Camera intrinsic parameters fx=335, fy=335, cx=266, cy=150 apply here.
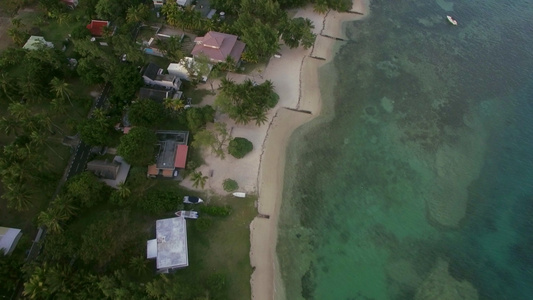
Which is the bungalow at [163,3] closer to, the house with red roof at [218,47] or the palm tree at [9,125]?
the house with red roof at [218,47]

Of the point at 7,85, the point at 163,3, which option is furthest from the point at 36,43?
the point at 163,3

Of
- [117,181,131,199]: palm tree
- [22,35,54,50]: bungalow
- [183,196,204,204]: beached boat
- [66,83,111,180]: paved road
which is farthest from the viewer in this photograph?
[22,35,54,50]: bungalow

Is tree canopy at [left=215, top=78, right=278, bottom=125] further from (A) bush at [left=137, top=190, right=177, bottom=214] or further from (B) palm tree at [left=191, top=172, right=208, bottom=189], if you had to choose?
(A) bush at [left=137, top=190, right=177, bottom=214]

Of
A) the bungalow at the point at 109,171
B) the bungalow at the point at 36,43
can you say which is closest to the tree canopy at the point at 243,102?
the bungalow at the point at 109,171

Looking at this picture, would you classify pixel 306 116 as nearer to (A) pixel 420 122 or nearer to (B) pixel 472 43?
(A) pixel 420 122

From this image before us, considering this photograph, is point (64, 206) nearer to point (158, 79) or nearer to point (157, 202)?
point (157, 202)

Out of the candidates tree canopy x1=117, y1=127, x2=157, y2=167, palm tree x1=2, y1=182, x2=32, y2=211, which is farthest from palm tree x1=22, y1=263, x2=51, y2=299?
→ tree canopy x1=117, y1=127, x2=157, y2=167

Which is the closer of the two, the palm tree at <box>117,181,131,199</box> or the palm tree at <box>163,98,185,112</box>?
the palm tree at <box>117,181,131,199</box>
